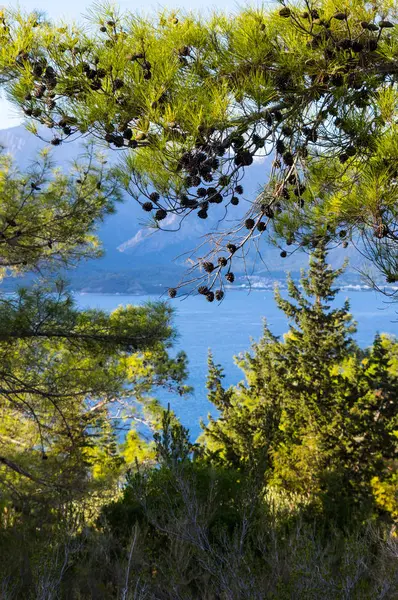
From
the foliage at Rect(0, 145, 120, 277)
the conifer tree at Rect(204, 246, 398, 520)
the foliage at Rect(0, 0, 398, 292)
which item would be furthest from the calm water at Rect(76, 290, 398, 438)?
the foliage at Rect(0, 0, 398, 292)

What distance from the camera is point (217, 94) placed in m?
2.76

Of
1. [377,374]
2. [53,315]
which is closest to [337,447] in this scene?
[377,374]

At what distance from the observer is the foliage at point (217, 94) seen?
2.85m

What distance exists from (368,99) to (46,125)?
5.60ft

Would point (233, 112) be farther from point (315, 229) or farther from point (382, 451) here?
point (382, 451)

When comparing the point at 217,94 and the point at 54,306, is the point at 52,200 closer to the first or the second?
the point at 54,306

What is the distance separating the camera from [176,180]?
2918mm

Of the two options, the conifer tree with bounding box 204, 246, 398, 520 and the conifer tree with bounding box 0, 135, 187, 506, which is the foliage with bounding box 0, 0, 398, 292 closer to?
the conifer tree with bounding box 0, 135, 187, 506

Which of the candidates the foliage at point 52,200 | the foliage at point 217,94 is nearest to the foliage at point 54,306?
the foliage at point 52,200

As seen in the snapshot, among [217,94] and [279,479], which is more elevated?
[217,94]

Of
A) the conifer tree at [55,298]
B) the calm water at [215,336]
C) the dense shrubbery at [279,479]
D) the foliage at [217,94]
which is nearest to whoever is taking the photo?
the foliage at [217,94]

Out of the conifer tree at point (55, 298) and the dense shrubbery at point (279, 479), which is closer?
the dense shrubbery at point (279, 479)

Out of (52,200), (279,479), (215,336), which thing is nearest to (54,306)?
(52,200)

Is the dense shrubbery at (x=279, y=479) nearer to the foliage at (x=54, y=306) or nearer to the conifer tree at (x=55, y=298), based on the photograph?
the foliage at (x=54, y=306)
